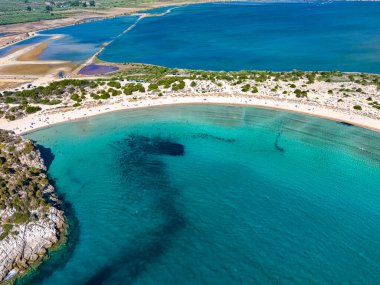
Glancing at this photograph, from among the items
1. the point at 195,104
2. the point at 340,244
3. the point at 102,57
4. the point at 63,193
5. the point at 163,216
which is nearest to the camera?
the point at 340,244

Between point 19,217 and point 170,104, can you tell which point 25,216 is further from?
point 170,104

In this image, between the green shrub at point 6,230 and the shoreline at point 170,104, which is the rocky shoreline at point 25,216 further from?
the shoreline at point 170,104

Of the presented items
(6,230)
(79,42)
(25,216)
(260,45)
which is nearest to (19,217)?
(25,216)

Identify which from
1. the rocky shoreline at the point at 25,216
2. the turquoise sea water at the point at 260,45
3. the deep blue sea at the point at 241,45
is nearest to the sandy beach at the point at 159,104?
the rocky shoreline at the point at 25,216

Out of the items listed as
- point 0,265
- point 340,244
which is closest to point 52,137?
point 0,265

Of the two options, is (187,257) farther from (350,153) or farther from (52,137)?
(52,137)
